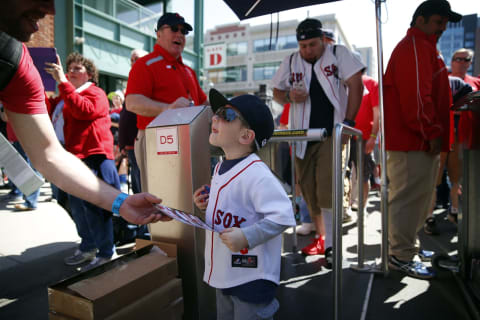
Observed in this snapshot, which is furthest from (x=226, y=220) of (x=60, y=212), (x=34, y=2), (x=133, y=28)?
(x=133, y=28)

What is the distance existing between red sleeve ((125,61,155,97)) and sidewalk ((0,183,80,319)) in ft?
5.48

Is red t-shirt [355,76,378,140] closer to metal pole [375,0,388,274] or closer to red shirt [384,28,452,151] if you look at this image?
red shirt [384,28,452,151]

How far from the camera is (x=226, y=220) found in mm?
1420

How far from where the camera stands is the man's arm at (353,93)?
2830mm

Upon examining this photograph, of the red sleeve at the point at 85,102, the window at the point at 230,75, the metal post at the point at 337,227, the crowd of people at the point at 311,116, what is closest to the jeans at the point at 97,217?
the crowd of people at the point at 311,116

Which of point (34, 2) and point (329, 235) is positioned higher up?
point (34, 2)

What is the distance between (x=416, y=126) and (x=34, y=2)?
2.60 metres

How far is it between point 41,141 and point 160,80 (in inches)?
50.0

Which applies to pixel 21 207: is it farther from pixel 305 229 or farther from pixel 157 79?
pixel 305 229

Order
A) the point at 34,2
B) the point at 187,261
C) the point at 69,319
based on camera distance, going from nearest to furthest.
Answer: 1. the point at 34,2
2. the point at 69,319
3. the point at 187,261

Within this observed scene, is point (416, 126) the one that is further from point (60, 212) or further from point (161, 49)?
point (60, 212)

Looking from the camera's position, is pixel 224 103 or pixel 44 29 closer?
pixel 224 103

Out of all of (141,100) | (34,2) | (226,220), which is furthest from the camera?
(141,100)

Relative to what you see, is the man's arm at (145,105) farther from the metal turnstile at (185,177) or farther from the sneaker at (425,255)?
the sneaker at (425,255)
